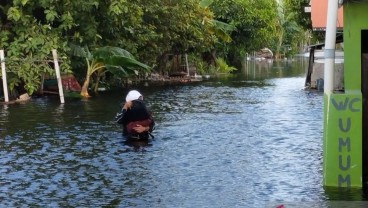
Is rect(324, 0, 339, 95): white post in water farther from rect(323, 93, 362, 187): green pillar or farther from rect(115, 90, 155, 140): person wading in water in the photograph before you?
rect(115, 90, 155, 140): person wading in water

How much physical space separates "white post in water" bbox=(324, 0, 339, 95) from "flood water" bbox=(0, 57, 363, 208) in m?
1.67

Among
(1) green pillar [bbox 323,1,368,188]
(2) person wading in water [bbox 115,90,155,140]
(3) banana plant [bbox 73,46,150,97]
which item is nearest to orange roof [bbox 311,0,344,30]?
(2) person wading in water [bbox 115,90,155,140]

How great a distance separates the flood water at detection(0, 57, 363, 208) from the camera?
1124cm

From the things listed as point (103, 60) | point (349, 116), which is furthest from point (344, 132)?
point (103, 60)

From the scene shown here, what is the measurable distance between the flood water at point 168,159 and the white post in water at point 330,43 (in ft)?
5.48

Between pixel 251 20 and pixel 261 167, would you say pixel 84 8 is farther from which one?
pixel 251 20

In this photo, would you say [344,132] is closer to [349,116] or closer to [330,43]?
[349,116]

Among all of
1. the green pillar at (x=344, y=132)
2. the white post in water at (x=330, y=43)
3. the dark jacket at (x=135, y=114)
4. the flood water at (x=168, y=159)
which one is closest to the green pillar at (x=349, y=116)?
the green pillar at (x=344, y=132)

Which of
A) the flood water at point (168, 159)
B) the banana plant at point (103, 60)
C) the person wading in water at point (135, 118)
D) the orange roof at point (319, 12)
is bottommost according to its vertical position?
the flood water at point (168, 159)

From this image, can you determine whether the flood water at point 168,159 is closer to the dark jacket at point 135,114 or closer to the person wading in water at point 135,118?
the person wading in water at point 135,118

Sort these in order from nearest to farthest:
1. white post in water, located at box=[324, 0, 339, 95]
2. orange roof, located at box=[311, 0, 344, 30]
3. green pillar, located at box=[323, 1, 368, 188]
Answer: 1. white post in water, located at box=[324, 0, 339, 95]
2. green pillar, located at box=[323, 1, 368, 188]
3. orange roof, located at box=[311, 0, 344, 30]

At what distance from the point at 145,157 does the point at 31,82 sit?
13.6 m

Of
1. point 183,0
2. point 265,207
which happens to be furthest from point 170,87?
point 265,207

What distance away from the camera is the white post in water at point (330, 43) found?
1070 cm
